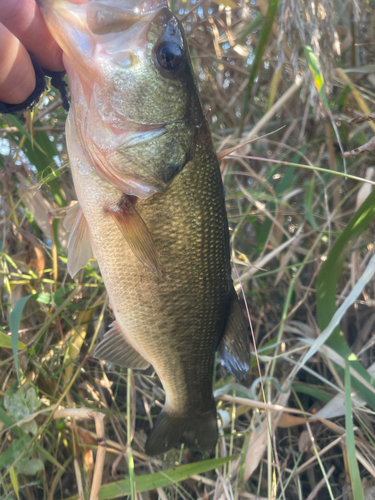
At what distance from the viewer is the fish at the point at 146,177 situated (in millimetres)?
870

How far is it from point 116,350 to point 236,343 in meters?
0.44

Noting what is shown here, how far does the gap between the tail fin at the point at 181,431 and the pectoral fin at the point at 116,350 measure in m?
0.26

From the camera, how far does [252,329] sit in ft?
4.99

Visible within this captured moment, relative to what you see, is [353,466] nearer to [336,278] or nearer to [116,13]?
[336,278]

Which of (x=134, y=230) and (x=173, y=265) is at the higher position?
(x=134, y=230)

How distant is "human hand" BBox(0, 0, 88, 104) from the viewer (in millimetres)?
893

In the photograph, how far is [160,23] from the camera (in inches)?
34.8

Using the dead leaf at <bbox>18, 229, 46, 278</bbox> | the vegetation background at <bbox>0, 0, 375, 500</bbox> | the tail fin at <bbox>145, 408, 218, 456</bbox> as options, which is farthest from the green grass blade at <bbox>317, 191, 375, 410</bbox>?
the dead leaf at <bbox>18, 229, 46, 278</bbox>

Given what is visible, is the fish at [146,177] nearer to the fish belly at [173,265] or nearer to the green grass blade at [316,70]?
the fish belly at [173,265]

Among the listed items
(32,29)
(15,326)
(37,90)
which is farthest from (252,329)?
(32,29)

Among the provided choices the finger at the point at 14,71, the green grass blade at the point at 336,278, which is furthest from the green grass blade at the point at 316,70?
the finger at the point at 14,71

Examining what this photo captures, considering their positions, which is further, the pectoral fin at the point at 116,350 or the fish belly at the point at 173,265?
the pectoral fin at the point at 116,350

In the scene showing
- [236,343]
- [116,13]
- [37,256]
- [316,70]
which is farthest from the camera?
[37,256]

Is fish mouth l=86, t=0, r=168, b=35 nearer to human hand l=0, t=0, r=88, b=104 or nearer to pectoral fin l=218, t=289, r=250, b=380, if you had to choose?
human hand l=0, t=0, r=88, b=104
